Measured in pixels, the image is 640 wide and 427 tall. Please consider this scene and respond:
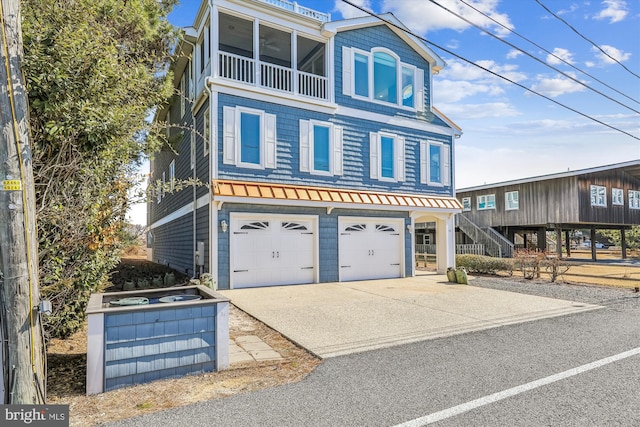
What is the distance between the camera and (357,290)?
10594 mm

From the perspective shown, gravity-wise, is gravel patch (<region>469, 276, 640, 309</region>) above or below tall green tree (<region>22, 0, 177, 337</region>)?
below

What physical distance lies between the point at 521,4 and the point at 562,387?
7.68 metres

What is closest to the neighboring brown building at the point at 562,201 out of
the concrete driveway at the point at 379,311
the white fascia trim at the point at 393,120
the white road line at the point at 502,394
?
the white fascia trim at the point at 393,120

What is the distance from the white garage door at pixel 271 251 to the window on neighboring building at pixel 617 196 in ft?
69.9

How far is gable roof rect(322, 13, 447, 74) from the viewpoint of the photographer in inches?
483

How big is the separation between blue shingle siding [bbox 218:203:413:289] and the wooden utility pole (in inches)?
286

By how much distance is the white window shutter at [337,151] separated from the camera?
40.9 ft

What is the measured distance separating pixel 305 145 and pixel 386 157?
3326 millimetres

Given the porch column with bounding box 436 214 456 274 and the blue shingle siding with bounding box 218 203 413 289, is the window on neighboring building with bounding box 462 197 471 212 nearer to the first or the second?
the porch column with bounding box 436 214 456 274

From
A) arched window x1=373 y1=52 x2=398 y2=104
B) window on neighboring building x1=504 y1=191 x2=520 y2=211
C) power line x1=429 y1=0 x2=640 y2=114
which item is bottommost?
window on neighboring building x1=504 y1=191 x2=520 y2=211

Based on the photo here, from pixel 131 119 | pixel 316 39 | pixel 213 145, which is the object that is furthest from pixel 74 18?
pixel 316 39

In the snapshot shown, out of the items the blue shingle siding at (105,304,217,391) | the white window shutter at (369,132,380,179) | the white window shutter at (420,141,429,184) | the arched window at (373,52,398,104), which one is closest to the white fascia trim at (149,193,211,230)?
the blue shingle siding at (105,304,217,391)

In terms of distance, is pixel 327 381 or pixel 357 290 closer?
pixel 327 381

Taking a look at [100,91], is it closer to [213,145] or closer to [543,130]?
[213,145]
